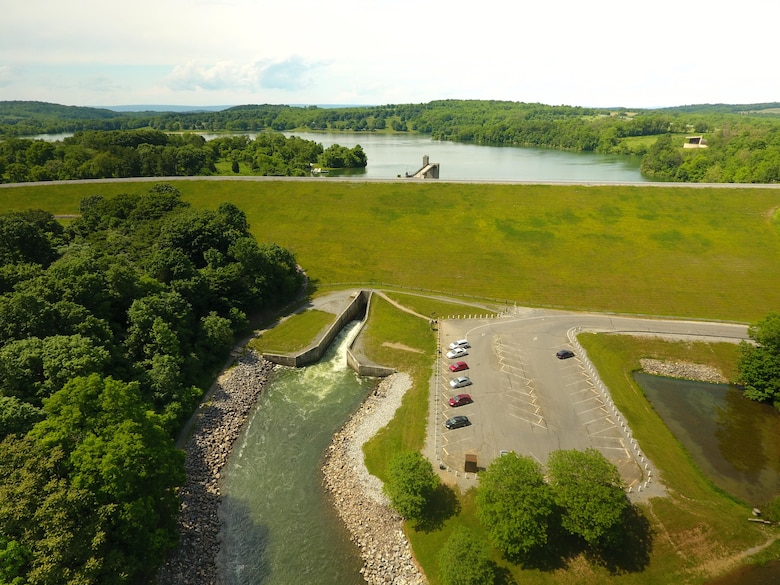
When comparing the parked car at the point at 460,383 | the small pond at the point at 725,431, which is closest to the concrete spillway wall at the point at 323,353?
the parked car at the point at 460,383

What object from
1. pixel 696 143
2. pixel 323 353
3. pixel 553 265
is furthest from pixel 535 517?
pixel 696 143

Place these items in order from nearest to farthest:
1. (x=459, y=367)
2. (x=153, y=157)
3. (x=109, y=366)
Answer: (x=109, y=366) < (x=459, y=367) < (x=153, y=157)

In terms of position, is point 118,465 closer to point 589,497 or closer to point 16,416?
point 16,416

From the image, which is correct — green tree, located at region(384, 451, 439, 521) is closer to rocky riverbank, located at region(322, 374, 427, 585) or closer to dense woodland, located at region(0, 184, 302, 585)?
rocky riverbank, located at region(322, 374, 427, 585)

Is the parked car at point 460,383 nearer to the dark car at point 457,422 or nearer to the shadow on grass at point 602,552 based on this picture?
the dark car at point 457,422

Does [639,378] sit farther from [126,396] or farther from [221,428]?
[126,396]

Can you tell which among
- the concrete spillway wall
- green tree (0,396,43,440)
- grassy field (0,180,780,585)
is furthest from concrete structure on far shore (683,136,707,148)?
green tree (0,396,43,440)
